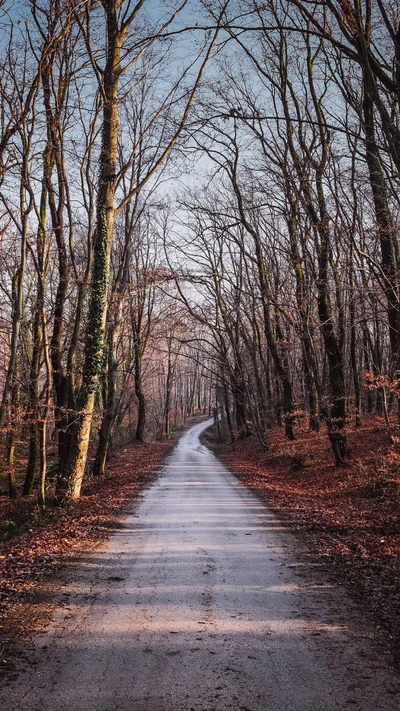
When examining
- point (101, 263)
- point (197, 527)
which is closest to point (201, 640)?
point (197, 527)

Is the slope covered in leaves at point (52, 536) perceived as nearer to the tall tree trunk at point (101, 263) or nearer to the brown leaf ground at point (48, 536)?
the brown leaf ground at point (48, 536)

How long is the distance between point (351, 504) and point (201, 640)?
24.2ft

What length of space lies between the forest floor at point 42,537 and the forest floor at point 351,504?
132 inches

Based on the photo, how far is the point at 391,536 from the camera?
25.3 ft

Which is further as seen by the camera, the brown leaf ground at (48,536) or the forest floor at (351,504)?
the forest floor at (351,504)

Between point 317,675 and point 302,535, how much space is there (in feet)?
14.7

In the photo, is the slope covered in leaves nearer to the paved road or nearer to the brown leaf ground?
the brown leaf ground

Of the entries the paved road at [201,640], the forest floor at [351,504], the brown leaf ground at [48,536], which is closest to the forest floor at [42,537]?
the brown leaf ground at [48,536]

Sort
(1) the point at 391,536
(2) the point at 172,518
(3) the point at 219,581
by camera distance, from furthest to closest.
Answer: (2) the point at 172,518, (1) the point at 391,536, (3) the point at 219,581

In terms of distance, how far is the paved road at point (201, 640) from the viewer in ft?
10.8

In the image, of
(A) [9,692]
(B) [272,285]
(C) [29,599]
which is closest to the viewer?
(A) [9,692]

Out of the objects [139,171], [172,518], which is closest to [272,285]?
[139,171]

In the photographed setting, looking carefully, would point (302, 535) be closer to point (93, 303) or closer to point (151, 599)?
point (151, 599)

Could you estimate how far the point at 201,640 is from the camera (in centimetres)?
414
